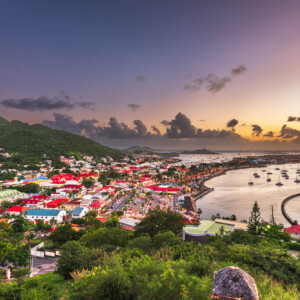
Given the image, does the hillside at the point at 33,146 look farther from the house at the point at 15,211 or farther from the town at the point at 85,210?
the house at the point at 15,211

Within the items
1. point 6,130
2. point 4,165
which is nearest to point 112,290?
A: point 4,165

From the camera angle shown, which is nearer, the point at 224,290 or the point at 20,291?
the point at 224,290

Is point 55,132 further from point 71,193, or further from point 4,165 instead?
point 71,193

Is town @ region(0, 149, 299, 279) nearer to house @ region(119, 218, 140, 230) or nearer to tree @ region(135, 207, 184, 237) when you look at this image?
house @ region(119, 218, 140, 230)

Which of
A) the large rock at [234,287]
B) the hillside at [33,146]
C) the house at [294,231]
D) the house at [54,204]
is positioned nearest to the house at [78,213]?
the house at [54,204]

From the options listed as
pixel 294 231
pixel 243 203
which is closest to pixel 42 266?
pixel 294 231
